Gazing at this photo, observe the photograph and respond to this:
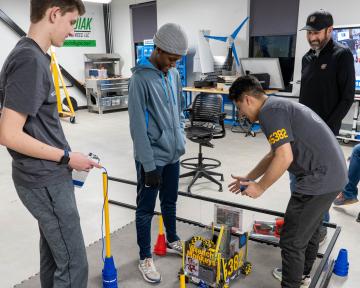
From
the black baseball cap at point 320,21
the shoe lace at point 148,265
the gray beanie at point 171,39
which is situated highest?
the black baseball cap at point 320,21

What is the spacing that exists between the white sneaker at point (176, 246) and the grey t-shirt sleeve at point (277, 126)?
45.3 inches

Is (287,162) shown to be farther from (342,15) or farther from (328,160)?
(342,15)

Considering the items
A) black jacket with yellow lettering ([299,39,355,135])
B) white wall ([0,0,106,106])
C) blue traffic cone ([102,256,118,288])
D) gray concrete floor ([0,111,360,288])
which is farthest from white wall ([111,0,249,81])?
blue traffic cone ([102,256,118,288])

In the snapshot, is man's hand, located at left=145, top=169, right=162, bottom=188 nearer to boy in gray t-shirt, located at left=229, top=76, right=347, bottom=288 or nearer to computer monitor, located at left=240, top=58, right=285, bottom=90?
boy in gray t-shirt, located at left=229, top=76, right=347, bottom=288

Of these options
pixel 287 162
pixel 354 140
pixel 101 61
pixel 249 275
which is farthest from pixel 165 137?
pixel 101 61

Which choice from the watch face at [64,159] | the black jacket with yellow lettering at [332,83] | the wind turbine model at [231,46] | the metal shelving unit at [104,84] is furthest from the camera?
the metal shelving unit at [104,84]

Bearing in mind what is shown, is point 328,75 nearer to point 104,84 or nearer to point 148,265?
point 148,265

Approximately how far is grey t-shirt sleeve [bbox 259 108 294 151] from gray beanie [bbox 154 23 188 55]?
23.2 inches

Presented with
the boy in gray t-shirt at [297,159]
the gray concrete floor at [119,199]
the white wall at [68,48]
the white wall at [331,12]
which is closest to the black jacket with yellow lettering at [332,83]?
the boy in gray t-shirt at [297,159]

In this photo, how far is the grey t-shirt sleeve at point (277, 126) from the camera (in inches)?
56.2

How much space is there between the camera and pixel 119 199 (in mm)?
3242

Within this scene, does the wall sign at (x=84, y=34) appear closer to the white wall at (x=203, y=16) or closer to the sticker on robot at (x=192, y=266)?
the white wall at (x=203, y=16)

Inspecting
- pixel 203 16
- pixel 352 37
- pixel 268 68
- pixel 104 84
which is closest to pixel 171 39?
pixel 352 37

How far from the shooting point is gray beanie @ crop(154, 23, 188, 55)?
5.56 ft
